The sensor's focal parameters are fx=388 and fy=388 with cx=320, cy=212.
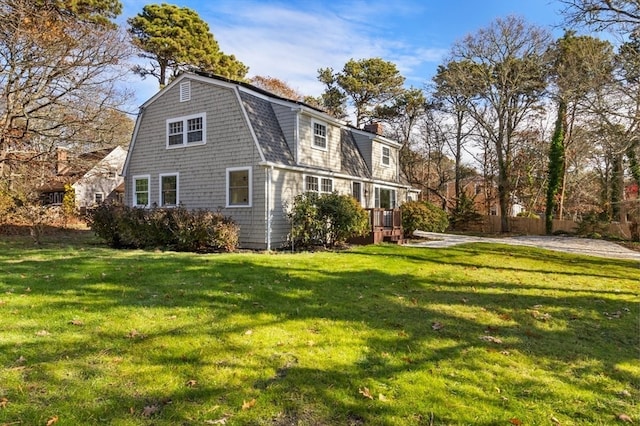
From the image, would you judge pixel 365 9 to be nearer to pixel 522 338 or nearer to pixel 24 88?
pixel 522 338

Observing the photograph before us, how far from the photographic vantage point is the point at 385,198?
20906mm

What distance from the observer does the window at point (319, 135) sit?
51.2 ft

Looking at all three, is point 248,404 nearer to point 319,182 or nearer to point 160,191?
point 319,182

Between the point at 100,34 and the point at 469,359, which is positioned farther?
the point at 100,34

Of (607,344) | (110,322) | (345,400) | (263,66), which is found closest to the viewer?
(345,400)

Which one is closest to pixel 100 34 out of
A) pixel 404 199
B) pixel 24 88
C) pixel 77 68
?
pixel 77 68

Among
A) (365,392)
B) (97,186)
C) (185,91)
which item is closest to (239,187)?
(185,91)

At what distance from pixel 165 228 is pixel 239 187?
2894 mm

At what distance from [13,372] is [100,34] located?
19.8 m

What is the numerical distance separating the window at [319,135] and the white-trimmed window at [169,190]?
224 inches

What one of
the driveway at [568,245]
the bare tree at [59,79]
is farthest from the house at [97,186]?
the driveway at [568,245]

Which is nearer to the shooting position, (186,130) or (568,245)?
(186,130)

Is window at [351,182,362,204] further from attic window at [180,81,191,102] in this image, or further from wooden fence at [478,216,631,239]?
wooden fence at [478,216,631,239]

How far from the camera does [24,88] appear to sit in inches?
658
